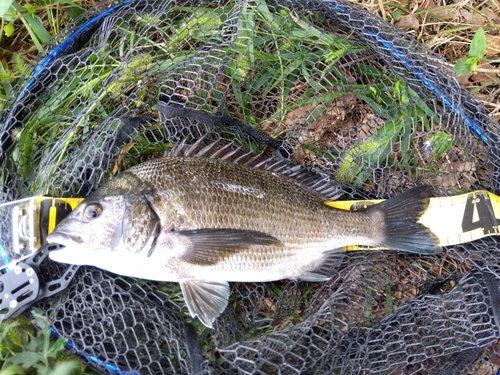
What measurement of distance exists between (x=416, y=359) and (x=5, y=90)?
324cm

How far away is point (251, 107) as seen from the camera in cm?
307

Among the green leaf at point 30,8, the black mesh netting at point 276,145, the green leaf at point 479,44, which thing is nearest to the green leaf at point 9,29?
the green leaf at point 30,8

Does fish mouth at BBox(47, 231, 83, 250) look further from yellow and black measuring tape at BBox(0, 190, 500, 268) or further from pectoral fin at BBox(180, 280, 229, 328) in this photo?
pectoral fin at BBox(180, 280, 229, 328)

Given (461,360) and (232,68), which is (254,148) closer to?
(232,68)

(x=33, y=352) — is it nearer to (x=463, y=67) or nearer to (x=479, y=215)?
(x=479, y=215)

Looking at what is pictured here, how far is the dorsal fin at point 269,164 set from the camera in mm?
2654

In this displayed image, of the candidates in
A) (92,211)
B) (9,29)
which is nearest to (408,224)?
(92,211)

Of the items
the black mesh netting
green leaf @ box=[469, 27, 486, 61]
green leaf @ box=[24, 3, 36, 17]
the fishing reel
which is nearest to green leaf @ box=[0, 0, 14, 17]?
green leaf @ box=[24, 3, 36, 17]

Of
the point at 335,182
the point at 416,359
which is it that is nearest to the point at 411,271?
the point at 416,359

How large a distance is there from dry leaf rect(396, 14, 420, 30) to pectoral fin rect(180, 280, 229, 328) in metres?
2.32

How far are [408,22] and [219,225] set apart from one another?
215 centimetres

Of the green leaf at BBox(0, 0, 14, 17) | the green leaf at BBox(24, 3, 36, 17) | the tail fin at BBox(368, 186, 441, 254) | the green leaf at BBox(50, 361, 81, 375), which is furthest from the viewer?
the green leaf at BBox(24, 3, 36, 17)

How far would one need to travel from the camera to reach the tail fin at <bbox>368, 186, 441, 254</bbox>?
2.60 metres

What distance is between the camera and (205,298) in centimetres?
249
